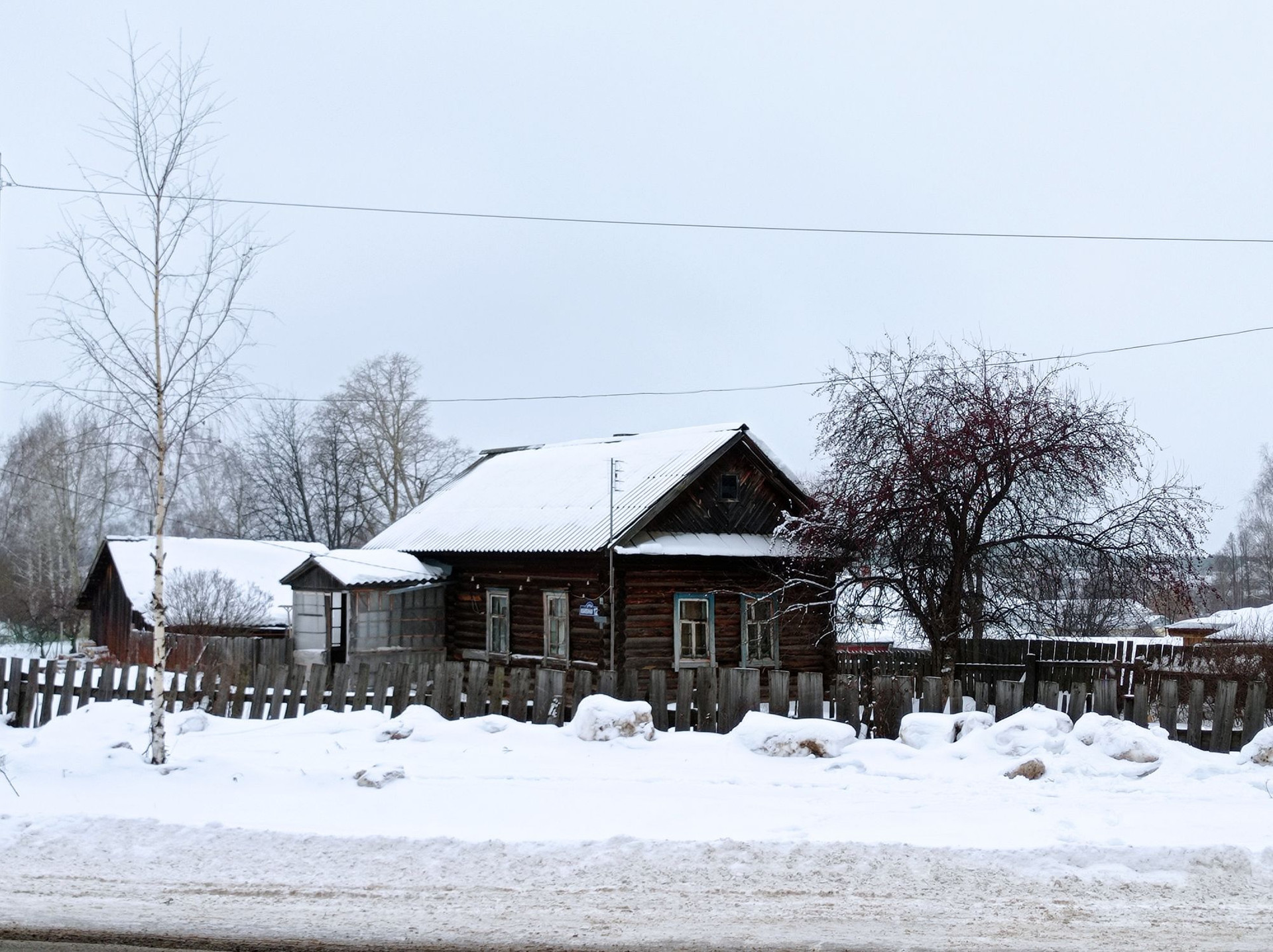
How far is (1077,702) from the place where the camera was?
10.8 metres

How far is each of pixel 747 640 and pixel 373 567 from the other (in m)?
7.96

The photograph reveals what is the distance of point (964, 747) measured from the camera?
9445 mm

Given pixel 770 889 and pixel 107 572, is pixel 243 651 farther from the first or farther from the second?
pixel 770 889

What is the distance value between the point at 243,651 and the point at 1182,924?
21094mm

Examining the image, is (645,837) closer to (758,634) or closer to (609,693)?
(609,693)

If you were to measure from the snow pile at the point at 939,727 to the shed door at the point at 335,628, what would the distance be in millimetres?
15585

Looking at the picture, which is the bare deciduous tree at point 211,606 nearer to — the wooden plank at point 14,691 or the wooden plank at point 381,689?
the wooden plank at point 14,691

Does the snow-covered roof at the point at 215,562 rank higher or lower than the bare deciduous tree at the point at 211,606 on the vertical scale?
higher

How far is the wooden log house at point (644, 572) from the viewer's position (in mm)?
19844

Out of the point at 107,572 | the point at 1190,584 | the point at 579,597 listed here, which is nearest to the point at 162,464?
the point at 579,597

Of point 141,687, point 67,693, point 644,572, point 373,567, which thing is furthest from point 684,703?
point 373,567

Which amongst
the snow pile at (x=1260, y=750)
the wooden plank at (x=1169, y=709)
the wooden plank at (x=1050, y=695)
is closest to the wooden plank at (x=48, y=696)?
the wooden plank at (x=1050, y=695)

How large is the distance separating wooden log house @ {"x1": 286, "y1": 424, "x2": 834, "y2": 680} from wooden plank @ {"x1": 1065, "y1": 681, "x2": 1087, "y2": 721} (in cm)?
779

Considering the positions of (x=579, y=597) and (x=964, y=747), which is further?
(x=579, y=597)
